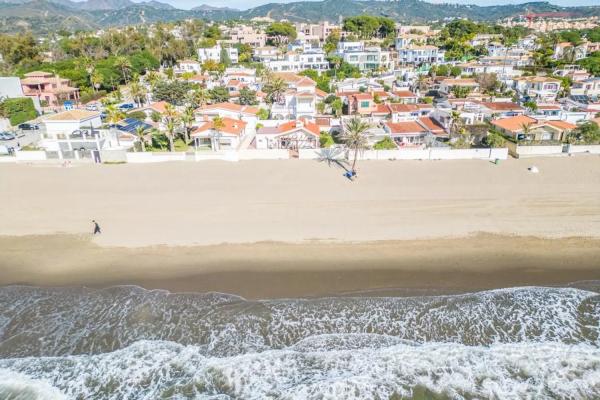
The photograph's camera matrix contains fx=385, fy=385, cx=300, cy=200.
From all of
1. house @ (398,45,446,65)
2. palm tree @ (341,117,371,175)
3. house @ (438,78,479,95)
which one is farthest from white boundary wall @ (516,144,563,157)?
house @ (398,45,446,65)

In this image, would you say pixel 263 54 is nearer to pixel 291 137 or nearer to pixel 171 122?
pixel 291 137

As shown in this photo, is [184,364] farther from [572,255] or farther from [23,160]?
[23,160]

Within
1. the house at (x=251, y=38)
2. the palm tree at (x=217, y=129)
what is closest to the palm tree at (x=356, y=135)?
the palm tree at (x=217, y=129)

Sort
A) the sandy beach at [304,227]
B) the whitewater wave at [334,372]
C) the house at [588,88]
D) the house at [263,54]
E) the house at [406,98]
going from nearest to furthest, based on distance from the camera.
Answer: the whitewater wave at [334,372] → the sandy beach at [304,227] → the house at [406,98] → the house at [588,88] → the house at [263,54]

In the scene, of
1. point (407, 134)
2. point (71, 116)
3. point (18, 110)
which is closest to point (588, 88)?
point (407, 134)

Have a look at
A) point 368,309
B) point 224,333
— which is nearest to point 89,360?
point 224,333

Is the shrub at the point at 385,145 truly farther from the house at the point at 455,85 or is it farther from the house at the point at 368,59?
the house at the point at 368,59
